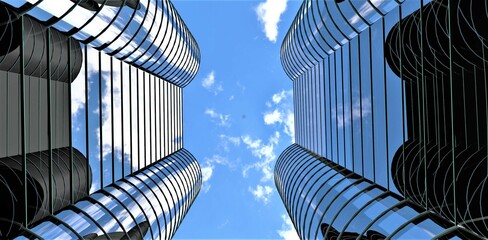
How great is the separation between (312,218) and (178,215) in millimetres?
9114

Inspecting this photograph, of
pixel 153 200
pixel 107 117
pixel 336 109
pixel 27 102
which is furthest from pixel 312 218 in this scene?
pixel 27 102

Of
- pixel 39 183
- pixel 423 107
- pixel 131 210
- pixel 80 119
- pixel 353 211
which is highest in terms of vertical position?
pixel 423 107

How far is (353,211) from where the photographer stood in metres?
15.9

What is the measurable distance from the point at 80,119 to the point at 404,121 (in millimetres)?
12313

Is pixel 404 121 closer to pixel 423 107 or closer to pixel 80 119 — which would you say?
pixel 423 107

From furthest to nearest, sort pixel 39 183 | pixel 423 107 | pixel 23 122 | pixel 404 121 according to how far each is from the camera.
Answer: pixel 404 121 < pixel 423 107 < pixel 39 183 < pixel 23 122

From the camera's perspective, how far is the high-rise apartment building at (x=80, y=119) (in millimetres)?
11961

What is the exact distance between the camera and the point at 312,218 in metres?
19.8

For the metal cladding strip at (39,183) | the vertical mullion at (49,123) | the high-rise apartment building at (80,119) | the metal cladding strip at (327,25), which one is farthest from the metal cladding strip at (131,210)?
the metal cladding strip at (327,25)

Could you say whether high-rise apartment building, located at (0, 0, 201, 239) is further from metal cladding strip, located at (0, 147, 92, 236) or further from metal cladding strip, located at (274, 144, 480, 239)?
metal cladding strip, located at (274, 144, 480, 239)

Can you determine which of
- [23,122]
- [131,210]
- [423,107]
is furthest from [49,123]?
[423,107]

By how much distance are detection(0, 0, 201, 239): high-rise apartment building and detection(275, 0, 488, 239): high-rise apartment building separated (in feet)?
29.4

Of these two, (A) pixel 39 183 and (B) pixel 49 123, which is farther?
(A) pixel 39 183

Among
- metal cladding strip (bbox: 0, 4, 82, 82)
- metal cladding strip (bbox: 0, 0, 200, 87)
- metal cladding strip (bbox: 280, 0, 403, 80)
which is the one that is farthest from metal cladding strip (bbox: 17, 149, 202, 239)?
metal cladding strip (bbox: 280, 0, 403, 80)
